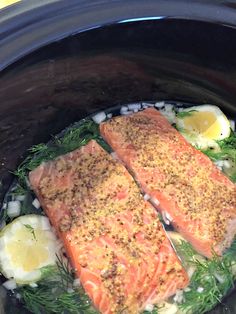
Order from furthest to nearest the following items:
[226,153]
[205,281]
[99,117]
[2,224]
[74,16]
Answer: [99,117] < [226,153] < [2,224] < [205,281] < [74,16]

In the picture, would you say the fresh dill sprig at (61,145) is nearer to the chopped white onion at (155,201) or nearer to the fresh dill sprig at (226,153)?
the chopped white onion at (155,201)

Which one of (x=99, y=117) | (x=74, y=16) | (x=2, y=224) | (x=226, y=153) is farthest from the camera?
(x=99, y=117)

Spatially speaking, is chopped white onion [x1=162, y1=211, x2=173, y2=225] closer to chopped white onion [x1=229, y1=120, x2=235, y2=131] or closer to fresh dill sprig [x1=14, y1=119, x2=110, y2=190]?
fresh dill sprig [x1=14, y1=119, x2=110, y2=190]

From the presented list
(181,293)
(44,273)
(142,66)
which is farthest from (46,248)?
(142,66)

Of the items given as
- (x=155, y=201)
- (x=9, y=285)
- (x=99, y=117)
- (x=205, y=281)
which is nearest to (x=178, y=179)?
(x=155, y=201)

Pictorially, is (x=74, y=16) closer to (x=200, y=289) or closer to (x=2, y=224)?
(x=2, y=224)

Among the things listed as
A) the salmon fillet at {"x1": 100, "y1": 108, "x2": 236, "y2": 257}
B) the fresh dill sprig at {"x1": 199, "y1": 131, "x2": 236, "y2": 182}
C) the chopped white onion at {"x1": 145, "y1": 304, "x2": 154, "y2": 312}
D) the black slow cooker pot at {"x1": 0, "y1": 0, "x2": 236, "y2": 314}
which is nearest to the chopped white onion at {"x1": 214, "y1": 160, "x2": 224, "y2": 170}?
the fresh dill sprig at {"x1": 199, "y1": 131, "x2": 236, "y2": 182}
